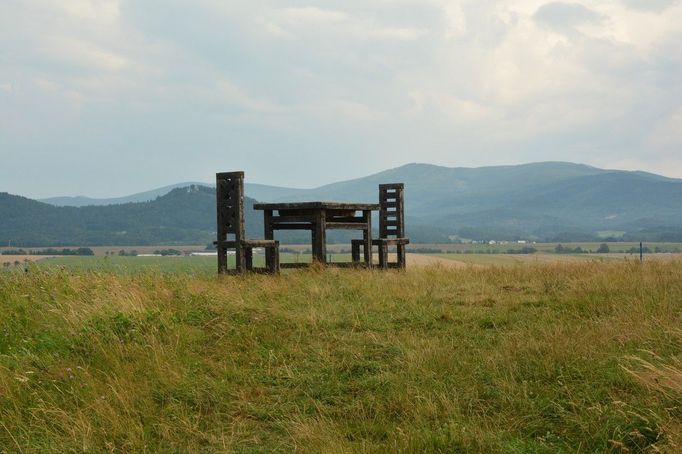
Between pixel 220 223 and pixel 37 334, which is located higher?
pixel 220 223

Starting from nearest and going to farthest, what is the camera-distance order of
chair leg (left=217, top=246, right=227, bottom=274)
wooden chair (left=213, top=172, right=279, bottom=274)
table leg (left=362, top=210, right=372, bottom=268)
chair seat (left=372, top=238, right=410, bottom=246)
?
wooden chair (left=213, top=172, right=279, bottom=274), chair leg (left=217, top=246, right=227, bottom=274), table leg (left=362, top=210, right=372, bottom=268), chair seat (left=372, top=238, right=410, bottom=246)

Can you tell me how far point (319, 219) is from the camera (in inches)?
725

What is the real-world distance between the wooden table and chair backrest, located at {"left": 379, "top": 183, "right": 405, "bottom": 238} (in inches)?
81.3

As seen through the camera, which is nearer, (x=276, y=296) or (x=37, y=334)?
(x=37, y=334)

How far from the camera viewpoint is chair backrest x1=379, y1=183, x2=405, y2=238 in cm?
2222

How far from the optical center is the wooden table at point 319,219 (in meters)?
18.4

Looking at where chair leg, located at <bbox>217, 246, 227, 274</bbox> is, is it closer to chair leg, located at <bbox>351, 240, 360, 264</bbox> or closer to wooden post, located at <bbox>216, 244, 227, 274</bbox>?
wooden post, located at <bbox>216, 244, 227, 274</bbox>

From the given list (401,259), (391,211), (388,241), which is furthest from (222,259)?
(391,211)

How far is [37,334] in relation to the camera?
982 centimetres

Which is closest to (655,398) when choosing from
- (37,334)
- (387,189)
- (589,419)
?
(589,419)

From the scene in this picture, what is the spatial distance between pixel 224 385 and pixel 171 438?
1.33 m

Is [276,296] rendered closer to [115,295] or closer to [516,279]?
[115,295]

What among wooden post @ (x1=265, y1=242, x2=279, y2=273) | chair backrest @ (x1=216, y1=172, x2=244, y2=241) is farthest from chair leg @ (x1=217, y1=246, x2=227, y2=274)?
wooden post @ (x1=265, y1=242, x2=279, y2=273)

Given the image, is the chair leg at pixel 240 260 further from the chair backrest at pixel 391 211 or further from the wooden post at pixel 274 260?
the chair backrest at pixel 391 211
